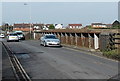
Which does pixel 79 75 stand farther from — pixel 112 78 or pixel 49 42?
pixel 49 42

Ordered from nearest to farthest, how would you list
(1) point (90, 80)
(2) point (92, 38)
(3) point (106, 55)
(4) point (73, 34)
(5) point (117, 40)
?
(1) point (90, 80)
(3) point (106, 55)
(5) point (117, 40)
(2) point (92, 38)
(4) point (73, 34)

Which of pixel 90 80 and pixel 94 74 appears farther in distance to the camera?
pixel 94 74

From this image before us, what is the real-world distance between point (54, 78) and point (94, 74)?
5.90ft

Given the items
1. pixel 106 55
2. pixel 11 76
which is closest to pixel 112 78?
pixel 11 76

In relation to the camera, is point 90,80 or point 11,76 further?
point 11,76

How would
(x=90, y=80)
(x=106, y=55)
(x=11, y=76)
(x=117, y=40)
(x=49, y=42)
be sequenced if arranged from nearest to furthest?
1. (x=90, y=80)
2. (x=11, y=76)
3. (x=106, y=55)
4. (x=117, y=40)
5. (x=49, y=42)

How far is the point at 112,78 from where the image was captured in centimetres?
1057

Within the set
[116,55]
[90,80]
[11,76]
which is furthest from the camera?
[116,55]

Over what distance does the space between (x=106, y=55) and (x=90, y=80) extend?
9730 mm

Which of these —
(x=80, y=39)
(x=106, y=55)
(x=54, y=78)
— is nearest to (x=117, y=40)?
(x=106, y=55)

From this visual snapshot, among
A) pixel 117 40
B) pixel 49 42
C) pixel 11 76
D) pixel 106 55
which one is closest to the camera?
pixel 11 76

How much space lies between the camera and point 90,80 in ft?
33.2

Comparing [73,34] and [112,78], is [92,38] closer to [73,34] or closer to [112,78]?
[73,34]

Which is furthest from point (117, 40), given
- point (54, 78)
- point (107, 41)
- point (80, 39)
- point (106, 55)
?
point (54, 78)
